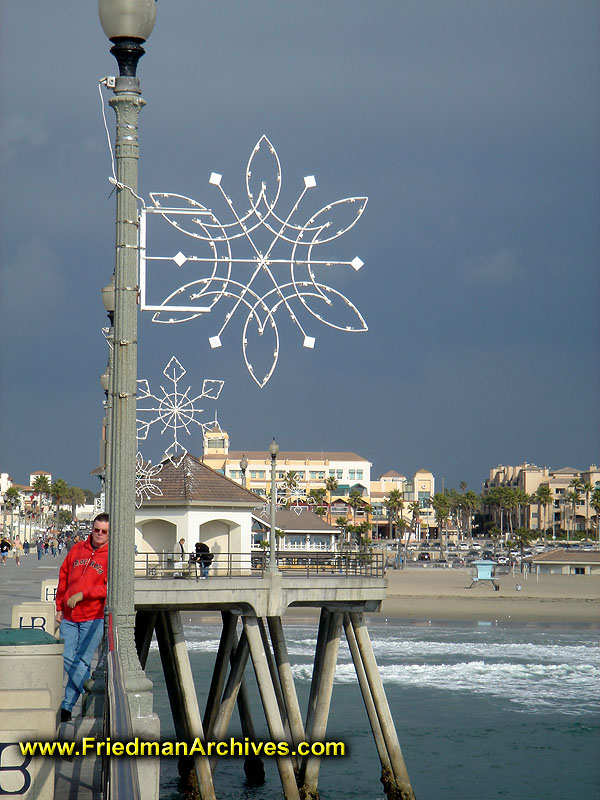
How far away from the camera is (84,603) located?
888cm

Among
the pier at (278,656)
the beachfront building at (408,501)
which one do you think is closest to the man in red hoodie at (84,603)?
the pier at (278,656)

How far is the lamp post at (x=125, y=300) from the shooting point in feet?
20.9

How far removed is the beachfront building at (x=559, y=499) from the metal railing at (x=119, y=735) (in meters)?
150

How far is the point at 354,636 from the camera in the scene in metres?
19.4

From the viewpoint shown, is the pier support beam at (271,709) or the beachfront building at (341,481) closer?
the pier support beam at (271,709)

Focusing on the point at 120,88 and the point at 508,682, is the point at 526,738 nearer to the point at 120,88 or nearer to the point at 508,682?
the point at 508,682

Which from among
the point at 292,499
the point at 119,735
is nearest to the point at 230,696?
the point at 119,735

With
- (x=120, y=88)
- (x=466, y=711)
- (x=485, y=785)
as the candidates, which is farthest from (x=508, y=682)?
(x=120, y=88)

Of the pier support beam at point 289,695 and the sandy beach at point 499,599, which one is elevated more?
the pier support beam at point 289,695

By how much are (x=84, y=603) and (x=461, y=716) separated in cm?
2391

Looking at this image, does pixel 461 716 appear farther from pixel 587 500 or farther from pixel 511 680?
pixel 587 500

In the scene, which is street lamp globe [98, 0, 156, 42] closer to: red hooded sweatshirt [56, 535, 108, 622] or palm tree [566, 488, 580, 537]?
red hooded sweatshirt [56, 535, 108, 622]

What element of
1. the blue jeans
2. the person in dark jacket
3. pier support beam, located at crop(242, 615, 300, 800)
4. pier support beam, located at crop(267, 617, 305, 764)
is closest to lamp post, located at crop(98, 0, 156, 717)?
the blue jeans

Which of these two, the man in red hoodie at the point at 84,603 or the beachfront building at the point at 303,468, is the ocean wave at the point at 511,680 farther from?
the beachfront building at the point at 303,468
